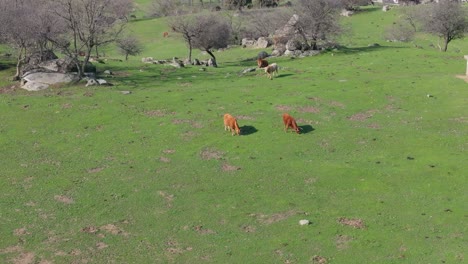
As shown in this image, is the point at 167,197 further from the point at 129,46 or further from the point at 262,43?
the point at 262,43

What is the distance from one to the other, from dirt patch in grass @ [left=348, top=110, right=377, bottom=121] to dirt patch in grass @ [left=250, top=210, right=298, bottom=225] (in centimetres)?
1683

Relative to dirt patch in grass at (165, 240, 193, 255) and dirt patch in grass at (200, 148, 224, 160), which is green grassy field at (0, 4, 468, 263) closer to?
dirt patch in grass at (165, 240, 193, 255)

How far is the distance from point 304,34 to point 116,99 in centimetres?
3246

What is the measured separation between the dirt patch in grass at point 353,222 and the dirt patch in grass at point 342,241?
120 cm

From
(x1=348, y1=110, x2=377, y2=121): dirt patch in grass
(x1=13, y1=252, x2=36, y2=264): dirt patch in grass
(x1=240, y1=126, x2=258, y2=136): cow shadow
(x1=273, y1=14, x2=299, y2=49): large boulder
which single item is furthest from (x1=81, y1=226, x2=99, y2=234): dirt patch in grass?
(x1=273, y1=14, x2=299, y2=49): large boulder

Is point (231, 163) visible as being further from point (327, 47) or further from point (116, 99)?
point (327, 47)

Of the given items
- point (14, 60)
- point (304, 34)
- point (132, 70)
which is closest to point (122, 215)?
point (132, 70)

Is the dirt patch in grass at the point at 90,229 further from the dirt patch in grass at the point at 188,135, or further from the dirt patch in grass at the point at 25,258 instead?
the dirt patch in grass at the point at 188,135

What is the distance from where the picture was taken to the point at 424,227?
85.3 feet

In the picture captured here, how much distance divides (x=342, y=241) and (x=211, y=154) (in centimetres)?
1367

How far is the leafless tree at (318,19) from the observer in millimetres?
69812

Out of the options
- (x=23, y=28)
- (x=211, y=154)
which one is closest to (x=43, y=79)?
(x=23, y=28)

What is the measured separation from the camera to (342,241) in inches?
992

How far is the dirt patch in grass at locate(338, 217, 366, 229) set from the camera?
2647 centimetres
